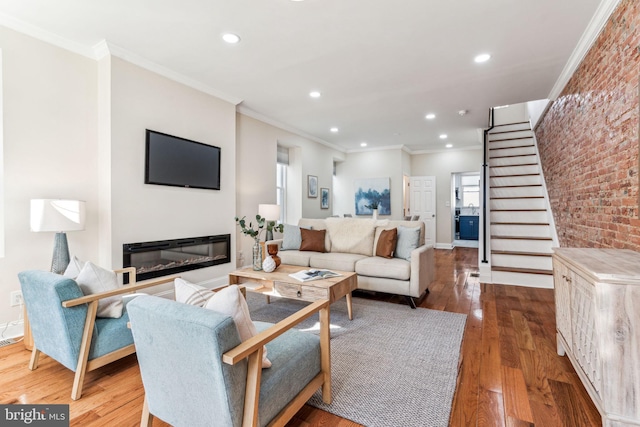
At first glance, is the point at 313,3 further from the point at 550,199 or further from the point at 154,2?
the point at 550,199

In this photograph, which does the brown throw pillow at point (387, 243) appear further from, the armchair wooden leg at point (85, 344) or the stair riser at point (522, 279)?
the armchair wooden leg at point (85, 344)

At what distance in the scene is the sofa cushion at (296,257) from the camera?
12.8 ft

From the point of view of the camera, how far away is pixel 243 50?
3047mm

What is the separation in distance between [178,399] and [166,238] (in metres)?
2.64

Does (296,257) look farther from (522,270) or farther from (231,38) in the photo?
(522,270)

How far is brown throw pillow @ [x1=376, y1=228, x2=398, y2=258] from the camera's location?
3539mm

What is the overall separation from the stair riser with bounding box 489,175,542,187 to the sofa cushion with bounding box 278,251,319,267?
374 cm

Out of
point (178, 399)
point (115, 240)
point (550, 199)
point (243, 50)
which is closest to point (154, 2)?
point (243, 50)

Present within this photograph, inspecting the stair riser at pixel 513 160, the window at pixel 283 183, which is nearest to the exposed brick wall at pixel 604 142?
the stair riser at pixel 513 160

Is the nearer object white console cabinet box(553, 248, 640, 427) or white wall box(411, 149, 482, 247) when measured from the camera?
white console cabinet box(553, 248, 640, 427)

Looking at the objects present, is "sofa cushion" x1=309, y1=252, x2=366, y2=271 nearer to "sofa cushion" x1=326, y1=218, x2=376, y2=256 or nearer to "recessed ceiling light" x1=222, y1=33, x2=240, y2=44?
"sofa cushion" x1=326, y1=218, x2=376, y2=256

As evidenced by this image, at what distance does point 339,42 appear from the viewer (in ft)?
9.52

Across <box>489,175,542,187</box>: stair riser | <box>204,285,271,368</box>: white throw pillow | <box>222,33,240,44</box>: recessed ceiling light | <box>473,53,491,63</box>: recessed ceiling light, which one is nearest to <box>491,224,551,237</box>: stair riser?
<box>489,175,542,187</box>: stair riser

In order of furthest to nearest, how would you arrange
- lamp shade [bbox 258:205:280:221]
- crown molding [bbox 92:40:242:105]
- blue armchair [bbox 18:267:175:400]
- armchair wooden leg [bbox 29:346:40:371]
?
lamp shade [bbox 258:205:280:221]
crown molding [bbox 92:40:242:105]
armchair wooden leg [bbox 29:346:40:371]
blue armchair [bbox 18:267:175:400]
